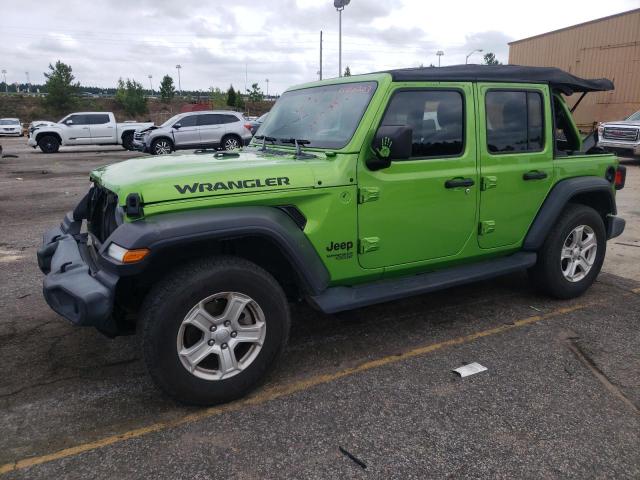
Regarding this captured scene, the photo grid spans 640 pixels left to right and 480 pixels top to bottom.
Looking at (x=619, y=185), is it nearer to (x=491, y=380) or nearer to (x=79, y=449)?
(x=491, y=380)

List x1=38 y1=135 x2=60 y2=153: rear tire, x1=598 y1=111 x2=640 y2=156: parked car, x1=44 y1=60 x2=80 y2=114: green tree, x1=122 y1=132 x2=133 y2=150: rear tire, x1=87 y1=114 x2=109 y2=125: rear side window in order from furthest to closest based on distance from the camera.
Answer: x1=44 y1=60 x2=80 y2=114: green tree < x1=122 y1=132 x2=133 y2=150: rear tire < x1=87 y1=114 x2=109 y2=125: rear side window < x1=38 y1=135 x2=60 y2=153: rear tire < x1=598 y1=111 x2=640 y2=156: parked car

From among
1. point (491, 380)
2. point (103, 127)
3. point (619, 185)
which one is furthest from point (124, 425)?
point (103, 127)

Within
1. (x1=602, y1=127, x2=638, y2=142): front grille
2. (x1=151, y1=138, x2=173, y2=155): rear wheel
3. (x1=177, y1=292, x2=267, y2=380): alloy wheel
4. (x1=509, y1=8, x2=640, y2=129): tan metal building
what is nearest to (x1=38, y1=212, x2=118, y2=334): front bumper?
(x1=177, y1=292, x2=267, y2=380): alloy wheel

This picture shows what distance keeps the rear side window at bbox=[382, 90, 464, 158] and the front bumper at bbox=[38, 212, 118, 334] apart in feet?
6.53

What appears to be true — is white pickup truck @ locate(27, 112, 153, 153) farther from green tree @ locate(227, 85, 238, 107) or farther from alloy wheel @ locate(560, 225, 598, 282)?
green tree @ locate(227, 85, 238, 107)

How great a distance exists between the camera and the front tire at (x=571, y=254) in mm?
4371

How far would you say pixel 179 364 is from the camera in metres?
2.78

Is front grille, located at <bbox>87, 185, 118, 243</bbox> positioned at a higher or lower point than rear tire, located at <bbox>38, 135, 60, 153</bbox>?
lower

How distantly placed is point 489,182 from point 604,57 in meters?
24.0

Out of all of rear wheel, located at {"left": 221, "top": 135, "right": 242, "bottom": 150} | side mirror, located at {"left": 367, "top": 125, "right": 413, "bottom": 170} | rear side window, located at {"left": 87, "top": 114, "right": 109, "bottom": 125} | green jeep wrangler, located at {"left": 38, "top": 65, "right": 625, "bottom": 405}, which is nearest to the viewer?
green jeep wrangler, located at {"left": 38, "top": 65, "right": 625, "bottom": 405}

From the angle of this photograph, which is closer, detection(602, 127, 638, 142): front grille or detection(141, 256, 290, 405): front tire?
detection(141, 256, 290, 405): front tire

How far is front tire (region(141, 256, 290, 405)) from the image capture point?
8.91ft

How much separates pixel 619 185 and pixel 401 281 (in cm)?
258

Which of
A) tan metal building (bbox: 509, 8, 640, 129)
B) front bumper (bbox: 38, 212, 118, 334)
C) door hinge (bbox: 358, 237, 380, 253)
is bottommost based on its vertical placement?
front bumper (bbox: 38, 212, 118, 334)
